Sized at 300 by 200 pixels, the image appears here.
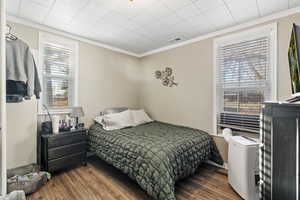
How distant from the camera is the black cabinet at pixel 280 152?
750mm

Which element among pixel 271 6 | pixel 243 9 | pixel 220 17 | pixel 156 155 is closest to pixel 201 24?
pixel 220 17

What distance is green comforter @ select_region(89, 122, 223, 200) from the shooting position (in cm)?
157

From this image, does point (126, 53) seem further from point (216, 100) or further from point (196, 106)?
point (216, 100)

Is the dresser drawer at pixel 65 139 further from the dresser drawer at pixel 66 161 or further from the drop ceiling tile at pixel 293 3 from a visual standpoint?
the drop ceiling tile at pixel 293 3

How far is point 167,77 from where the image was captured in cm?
343

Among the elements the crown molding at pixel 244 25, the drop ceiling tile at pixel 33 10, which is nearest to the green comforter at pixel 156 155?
the crown molding at pixel 244 25

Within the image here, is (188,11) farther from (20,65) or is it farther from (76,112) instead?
(76,112)

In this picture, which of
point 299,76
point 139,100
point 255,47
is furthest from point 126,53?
point 299,76

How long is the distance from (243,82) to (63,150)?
124 inches

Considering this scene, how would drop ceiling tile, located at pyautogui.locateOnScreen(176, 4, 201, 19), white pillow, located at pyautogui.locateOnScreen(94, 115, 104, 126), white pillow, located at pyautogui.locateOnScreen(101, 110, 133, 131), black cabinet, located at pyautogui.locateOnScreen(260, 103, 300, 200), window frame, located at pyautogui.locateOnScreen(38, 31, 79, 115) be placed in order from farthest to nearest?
white pillow, located at pyautogui.locateOnScreen(94, 115, 104, 126) < white pillow, located at pyautogui.locateOnScreen(101, 110, 133, 131) < window frame, located at pyautogui.locateOnScreen(38, 31, 79, 115) < drop ceiling tile, located at pyautogui.locateOnScreen(176, 4, 201, 19) < black cabinet, located at pyautogui.locateOnScreen(260, 103, 300, 200)

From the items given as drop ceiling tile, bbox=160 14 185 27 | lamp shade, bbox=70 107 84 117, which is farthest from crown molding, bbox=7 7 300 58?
lamp shade, bbox=70 107 84 117

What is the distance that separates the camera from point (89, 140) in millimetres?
2746

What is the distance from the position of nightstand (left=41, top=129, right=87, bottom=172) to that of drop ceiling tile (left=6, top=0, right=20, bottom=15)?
1851 mm

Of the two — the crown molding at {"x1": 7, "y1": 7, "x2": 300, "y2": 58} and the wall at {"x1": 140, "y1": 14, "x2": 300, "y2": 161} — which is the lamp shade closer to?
the crown molding at {"x1": 7, "y1": 7, "x2": 300, "y2": 58}
